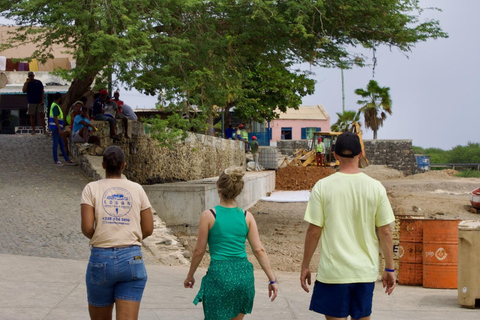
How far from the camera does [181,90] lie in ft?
55.2

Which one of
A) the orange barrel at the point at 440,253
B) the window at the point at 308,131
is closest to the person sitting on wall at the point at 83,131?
the orange barrel at the point at 440,253

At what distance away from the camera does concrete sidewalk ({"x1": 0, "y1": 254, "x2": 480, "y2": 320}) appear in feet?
23.0

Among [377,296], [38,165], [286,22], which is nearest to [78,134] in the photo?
[38,165]

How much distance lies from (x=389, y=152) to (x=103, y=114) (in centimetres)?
3686

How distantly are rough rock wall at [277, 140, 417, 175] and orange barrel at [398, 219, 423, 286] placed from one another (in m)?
42.0

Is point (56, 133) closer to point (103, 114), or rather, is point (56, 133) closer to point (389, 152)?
point (103, 114)

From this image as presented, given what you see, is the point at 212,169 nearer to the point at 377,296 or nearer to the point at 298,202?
the point at 298,202

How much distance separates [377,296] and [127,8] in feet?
34.8

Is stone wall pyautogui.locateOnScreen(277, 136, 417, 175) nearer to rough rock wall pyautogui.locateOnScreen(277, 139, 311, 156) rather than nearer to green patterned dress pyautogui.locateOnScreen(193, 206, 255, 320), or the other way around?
rough rock wall pyautogui.locateOnScreen(277, 139, 311, 156)

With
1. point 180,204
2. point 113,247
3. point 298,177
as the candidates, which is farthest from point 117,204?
point 298,177

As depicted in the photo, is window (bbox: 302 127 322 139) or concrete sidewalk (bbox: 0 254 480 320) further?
window (bbox: 302 127 322 139)

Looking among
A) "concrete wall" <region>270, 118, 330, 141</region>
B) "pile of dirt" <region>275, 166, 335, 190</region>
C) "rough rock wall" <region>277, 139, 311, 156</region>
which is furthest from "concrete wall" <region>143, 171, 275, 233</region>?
"concrete wall" <region>270, 118, 330, 141</region>

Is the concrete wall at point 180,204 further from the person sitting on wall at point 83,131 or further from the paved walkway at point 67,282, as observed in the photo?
the person sitting on wall at point 83,131

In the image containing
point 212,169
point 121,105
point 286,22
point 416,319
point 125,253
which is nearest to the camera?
point 125,253
